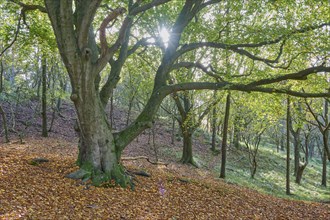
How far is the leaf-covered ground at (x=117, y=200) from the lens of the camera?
704cm

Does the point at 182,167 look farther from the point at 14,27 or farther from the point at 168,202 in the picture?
the point at 14,27

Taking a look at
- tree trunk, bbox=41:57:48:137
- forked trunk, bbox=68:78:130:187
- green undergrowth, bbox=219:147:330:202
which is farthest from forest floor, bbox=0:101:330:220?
tree trunk, bbox=41:57:48:137

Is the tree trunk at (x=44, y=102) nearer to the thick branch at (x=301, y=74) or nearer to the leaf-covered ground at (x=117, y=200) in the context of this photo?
the leaf-covered ground at (x=117, y=200)

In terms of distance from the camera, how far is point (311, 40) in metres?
10.7

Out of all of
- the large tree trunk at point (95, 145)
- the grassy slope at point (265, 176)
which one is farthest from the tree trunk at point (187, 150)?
the large tree trunk at point (95, 145)

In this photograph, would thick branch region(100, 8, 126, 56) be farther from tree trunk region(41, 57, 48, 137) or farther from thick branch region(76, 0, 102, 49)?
tree trunk region(41, 57, 48, 137)

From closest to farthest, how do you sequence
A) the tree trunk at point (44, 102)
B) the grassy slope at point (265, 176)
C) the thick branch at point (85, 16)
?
the thick branch at point (85, 16), the grassy slope at point (265, 176), the tree trunk at point (44, 102)

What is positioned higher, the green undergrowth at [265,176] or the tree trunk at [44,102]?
the tree trunk at [44,102]

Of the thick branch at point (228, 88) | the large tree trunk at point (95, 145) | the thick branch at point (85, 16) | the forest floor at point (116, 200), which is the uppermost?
the thick branch at point (85, 16)

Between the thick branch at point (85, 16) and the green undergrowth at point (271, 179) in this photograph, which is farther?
the green undergrowth at point (271, 179)

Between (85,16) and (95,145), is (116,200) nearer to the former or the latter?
(95,145)

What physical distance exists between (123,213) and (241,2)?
31.2ft

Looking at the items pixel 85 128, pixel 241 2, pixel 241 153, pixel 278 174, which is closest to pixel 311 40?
pixel 241 2

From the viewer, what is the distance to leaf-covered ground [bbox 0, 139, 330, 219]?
7039mm
